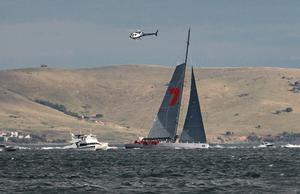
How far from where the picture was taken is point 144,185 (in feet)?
320

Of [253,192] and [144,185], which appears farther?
[144,185]

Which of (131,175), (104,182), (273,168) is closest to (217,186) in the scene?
(104,182)

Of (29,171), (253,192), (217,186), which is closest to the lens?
(253,192)

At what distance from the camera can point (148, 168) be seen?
131750 mm

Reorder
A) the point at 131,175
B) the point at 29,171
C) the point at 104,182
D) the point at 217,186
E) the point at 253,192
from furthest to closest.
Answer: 1. the point at 29,171
2. the point at 131,175
3. the point at 104,182
4. the point at 217,186
5. the point at 253,192

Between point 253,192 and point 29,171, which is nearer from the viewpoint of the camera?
point 253,192

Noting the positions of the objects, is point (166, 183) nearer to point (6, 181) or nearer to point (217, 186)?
point (217, 186)

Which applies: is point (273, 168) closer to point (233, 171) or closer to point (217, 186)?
point (233, 171)

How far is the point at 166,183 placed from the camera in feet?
328

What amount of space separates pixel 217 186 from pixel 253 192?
8.44 m

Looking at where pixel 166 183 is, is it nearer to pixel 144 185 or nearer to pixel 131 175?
pixel 144 185

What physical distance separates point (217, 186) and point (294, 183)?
766cm

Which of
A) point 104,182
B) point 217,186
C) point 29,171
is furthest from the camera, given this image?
point 29,171

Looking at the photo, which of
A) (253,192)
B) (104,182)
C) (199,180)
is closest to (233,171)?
(199,180)
